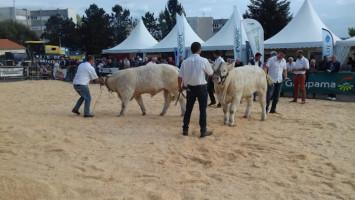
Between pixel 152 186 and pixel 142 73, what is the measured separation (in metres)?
5.12

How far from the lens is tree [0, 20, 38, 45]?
63.8 m

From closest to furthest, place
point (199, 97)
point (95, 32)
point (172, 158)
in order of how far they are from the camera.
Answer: point (172, 158), point (199, 97), point (95, 32)

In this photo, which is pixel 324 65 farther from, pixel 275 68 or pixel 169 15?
pixel 169 15

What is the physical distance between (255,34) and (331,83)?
4.05 m

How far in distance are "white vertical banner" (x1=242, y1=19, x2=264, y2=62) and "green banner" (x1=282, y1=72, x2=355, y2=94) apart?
255 centimetres

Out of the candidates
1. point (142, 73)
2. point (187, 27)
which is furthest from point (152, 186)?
point (187, 27)

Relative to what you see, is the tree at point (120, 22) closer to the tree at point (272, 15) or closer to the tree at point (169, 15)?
the tree at point (169, 15)

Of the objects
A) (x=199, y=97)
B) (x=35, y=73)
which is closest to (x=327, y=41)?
(x=199, y=97)

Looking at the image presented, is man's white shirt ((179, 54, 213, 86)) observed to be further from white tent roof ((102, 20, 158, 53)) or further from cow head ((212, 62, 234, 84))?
white tent roof ((102, 20, 158, 53))

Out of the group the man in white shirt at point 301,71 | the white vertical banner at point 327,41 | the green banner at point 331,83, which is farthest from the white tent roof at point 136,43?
the man in white shirt at point 301,71

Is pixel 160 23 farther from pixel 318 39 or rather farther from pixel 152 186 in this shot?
pixel 152 186

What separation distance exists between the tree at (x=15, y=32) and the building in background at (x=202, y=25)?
35909 millimetres

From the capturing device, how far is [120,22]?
66250 millimetres

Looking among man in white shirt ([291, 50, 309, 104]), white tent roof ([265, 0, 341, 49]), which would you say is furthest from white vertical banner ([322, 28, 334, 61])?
man in white shirt ([291, 50, 309, 104])
